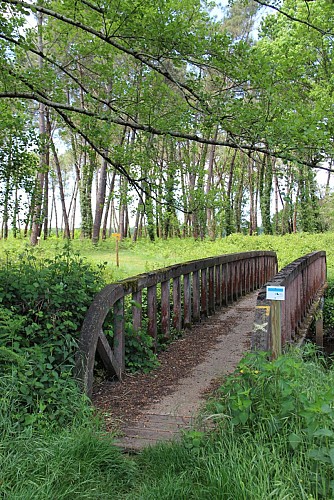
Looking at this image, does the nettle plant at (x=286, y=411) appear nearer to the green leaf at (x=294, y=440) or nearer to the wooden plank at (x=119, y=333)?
the green leaf at (x=294, y=440)

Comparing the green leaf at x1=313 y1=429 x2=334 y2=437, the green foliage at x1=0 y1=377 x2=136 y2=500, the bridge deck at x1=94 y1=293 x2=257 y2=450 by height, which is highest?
the green leaf at x1=313 y1=429 x2=334 y2=437

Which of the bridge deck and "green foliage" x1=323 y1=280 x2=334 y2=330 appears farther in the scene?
"green foliage" x1=323 y1=280 x2=334 y2=330

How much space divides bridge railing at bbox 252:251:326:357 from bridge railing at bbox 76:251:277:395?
1462 mm

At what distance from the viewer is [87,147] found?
8.62m

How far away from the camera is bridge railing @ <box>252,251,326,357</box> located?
13.9ft

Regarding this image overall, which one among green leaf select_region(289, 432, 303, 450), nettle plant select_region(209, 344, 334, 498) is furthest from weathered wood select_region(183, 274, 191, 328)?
green leaf select_region(289, 432, 303, 450)

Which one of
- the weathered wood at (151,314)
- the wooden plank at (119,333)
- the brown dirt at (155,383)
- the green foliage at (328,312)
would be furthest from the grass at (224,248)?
the wooden plank at (119,333)

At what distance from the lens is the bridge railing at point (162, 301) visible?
4285 mm

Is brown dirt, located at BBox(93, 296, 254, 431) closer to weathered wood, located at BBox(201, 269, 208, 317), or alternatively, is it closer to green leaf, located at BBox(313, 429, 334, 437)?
weathered wood, located at BBox(201, 269, 208, 317)

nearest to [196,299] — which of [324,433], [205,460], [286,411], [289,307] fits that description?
[289,307]

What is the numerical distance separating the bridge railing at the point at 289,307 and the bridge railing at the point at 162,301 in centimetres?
146

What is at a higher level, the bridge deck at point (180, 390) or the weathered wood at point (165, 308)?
the weathered wood at point (165, 308)

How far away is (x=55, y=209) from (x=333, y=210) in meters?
34.0

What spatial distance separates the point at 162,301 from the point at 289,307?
1.73 meters
